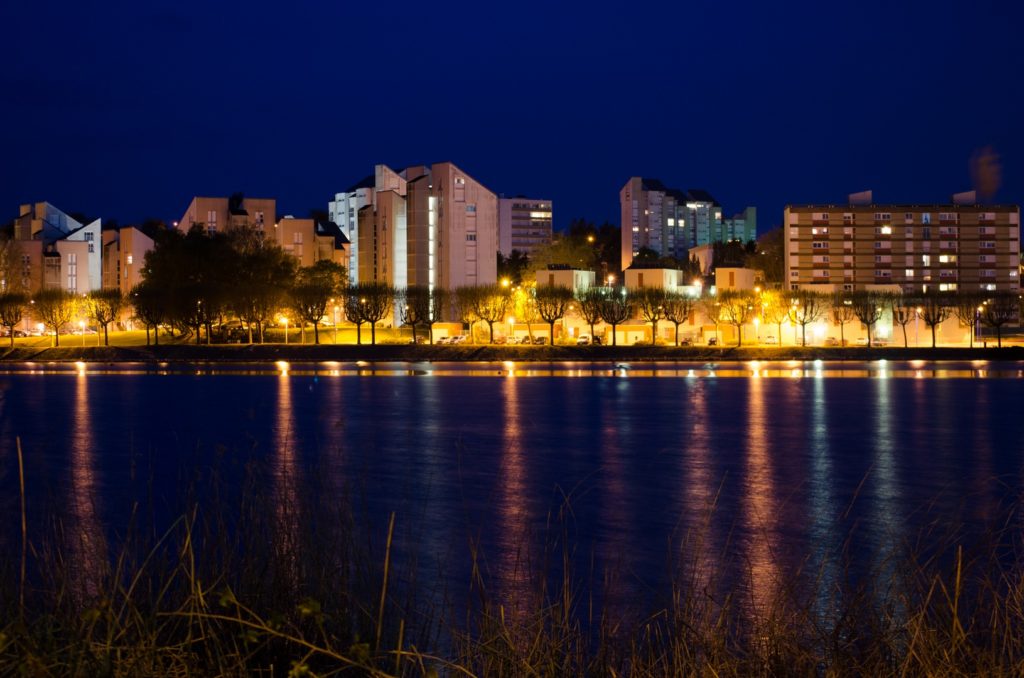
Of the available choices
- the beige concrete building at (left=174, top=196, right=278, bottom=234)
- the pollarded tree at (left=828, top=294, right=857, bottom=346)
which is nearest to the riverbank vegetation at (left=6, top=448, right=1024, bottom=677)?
the pollarded tree at (left=828, top=294, right=857, bottom=346)

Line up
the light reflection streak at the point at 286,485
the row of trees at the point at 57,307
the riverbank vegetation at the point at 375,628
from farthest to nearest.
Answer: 1. the row of trees at the point at 57,307
2. the light reflection streak at the point at 286,485
3. the riverbank vegetation at the point at 375,628

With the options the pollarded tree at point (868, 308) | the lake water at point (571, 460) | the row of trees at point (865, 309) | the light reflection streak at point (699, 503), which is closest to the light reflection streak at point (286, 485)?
the lake water at point (571, 460)

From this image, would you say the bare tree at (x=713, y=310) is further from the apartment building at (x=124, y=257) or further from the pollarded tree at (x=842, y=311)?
the apartment building at (x=124, y=257)

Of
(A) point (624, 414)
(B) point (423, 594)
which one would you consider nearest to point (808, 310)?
(A) point (624, 414)

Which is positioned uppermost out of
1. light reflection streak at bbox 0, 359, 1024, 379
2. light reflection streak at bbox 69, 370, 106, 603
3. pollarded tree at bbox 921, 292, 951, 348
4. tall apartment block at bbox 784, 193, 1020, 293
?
tall apartment block at bbox 784, 193, 1020, 293

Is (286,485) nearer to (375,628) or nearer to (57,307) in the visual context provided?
(375,628)

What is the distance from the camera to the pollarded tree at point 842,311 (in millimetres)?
86875

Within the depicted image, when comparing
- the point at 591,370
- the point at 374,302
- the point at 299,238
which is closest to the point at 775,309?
the point at 374,302

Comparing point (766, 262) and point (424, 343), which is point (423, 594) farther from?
point (766, 262)

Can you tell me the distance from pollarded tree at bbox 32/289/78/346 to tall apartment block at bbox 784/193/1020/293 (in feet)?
250

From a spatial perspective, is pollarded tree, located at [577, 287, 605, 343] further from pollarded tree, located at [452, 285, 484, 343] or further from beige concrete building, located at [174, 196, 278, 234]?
beige concrete building, located at [174, 196, 278, 234]

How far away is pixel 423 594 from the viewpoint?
10.3 metres

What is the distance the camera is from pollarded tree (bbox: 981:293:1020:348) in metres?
84.2

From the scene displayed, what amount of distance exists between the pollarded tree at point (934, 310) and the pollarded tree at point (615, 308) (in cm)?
2316
